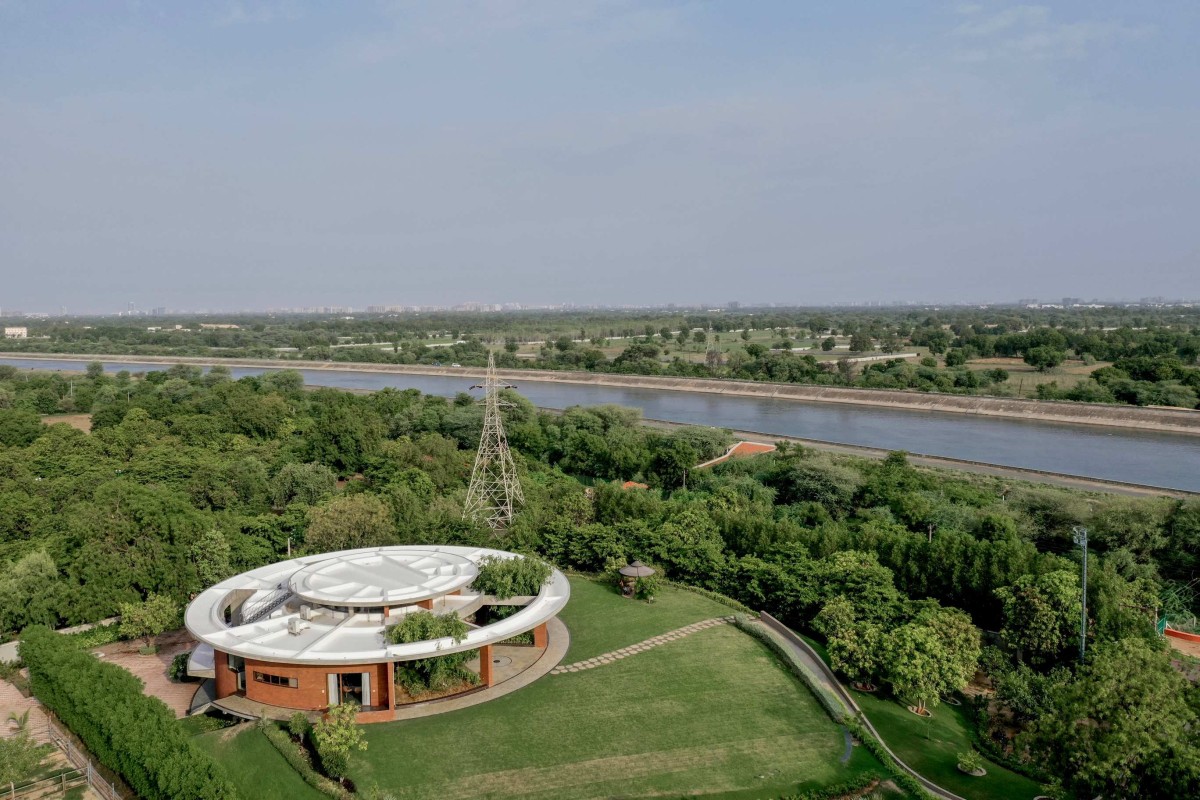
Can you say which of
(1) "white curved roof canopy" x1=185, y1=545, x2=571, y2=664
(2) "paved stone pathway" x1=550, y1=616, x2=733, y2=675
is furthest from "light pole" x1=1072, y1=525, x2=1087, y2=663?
(1) "white curved roof canopy" x1=185, y1=545, x2=571, y2=664

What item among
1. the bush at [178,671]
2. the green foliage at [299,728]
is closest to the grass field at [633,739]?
the green foliage at [299,728]

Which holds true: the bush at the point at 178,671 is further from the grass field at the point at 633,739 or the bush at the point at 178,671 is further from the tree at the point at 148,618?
the grass field at the point at 633,739

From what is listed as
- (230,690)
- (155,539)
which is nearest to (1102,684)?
(230,690)

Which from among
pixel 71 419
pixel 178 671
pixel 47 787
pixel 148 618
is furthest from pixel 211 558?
pixel 71 419

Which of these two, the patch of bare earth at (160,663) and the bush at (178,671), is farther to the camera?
the bush at (178,671)

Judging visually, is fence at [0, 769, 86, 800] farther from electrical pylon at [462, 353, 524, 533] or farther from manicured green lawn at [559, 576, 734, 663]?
electrical pylon at [462, 353, 524, 533]

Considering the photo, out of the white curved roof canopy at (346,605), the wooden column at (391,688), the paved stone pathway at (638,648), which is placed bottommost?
the paved stone pathway at (638,648)

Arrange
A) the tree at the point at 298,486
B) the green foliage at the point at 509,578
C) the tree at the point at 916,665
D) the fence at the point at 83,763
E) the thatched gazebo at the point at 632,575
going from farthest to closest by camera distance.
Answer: the tree at the point at 298,486 < the thatched gazebo at the point at 632,575 < the green foliage at the point at 509,578 < the tree at the point at 916,665 < the fence at the point at 83,763

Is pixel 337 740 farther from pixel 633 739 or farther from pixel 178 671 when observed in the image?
pixel 178 671
